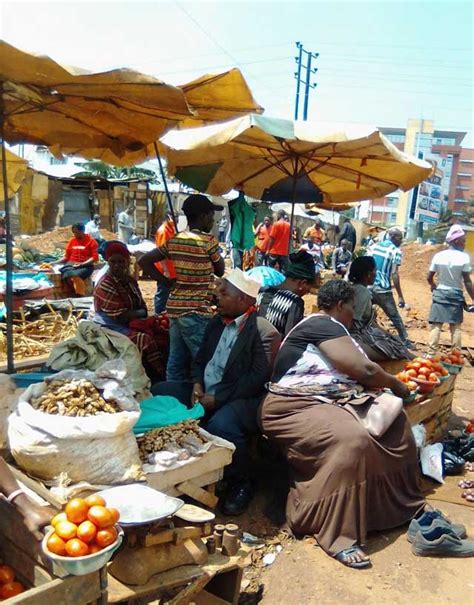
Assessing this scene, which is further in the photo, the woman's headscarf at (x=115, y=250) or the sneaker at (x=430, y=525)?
the woman's headscarf at (x=115, y=250)

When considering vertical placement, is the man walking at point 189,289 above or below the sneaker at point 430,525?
above

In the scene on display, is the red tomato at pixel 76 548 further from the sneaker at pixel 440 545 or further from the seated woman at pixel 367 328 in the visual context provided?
the seated woman at pixel 367 328

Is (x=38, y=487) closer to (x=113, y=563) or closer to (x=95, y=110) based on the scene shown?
(x=113, y=563)

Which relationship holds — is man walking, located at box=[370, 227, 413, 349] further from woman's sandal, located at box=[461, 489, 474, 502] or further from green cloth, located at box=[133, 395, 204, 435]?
green cloth, located at box=[133, 395, 204, 435]

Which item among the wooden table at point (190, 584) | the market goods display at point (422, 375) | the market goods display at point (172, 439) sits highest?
the market goods display at point (422, 375)

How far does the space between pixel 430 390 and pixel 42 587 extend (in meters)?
3.50

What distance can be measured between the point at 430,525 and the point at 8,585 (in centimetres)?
252

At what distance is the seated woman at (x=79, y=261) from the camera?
9.03 m

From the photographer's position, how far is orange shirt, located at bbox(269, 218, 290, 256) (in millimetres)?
11945

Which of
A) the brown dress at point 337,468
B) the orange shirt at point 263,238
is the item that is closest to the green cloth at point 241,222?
the brown dress at point 337,468

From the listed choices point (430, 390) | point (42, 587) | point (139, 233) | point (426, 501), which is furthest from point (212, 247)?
point (139, 233)

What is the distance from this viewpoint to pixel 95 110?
12.7 feet

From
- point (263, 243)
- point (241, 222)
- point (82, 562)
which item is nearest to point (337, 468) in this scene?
point (82, 562)

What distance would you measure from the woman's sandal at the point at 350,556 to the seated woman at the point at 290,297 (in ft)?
6.22
